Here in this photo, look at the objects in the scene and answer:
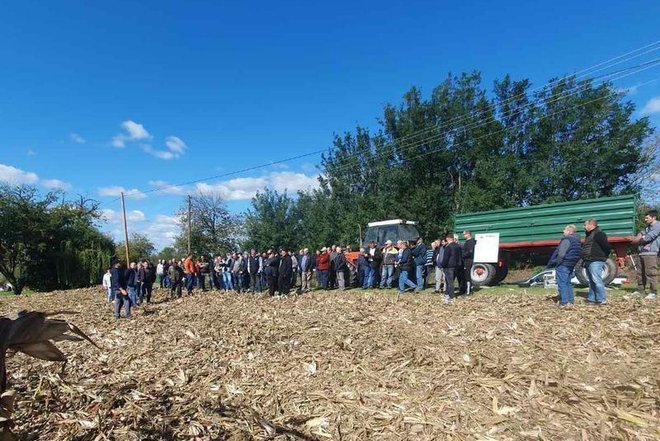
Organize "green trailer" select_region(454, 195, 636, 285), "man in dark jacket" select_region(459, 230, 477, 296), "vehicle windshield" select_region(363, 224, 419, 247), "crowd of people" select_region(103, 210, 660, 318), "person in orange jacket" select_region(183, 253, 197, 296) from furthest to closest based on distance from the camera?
1. "person in orange jacket" select_region(183, 253, 197, 296)
2. "vehicle windshield" select_region(363, 224, 419, 247)
3. "man in dark jacket" select_region(459, 230, 477, 296)
4. "green trailer" select_region(454, 195, 636, 285)
5. "crowd of people" select_region(103, 210, 660, 318)

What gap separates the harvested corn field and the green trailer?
423cm

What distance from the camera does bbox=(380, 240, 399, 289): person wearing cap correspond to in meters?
13.7

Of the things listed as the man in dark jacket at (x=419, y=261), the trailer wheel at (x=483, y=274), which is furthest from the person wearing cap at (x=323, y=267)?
the trailer wheel at (x=483, y=274)

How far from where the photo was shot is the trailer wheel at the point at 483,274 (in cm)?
1262

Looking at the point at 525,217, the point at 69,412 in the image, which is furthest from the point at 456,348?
the point at 525,217

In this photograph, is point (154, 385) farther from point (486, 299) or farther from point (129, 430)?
point (486, 299)

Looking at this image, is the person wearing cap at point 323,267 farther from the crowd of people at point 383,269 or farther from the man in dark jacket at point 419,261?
the man in dark jacket at point 419,261

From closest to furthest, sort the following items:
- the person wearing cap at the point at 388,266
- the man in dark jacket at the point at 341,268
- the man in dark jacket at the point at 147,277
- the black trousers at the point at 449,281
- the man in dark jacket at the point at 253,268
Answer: the black trousers at the point at 449,281 → the person wearing cap at the point at 388,266 → the man in dark jacket at the point at 341,268 → the man in dark jacket at the point at 147,277 → the man in dark jacket at the point at 253,268

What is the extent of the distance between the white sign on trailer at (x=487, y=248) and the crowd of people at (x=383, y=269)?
0.84 meters

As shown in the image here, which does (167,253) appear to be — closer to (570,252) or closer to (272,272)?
(272,272)

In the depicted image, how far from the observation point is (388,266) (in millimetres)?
13898

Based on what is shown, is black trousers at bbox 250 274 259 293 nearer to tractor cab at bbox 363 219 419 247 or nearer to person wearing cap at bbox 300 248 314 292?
person wearing cap at bbox 300 248 314 292

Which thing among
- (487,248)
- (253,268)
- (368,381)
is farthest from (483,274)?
(368,381)

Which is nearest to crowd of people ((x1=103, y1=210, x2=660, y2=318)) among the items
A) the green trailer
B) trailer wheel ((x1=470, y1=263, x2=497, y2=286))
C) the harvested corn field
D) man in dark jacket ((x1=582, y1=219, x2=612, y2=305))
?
man in dark jacket ((x1=582, y1=219, x2=612, y2=305))
